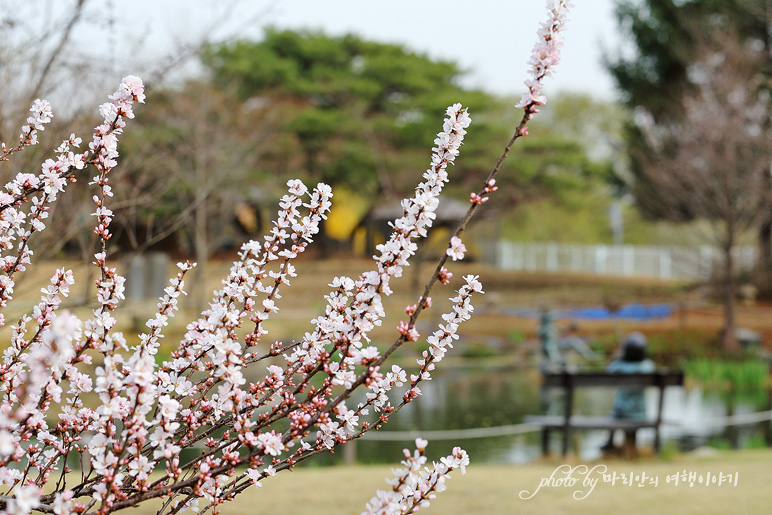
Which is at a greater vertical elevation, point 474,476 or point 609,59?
point 609,59

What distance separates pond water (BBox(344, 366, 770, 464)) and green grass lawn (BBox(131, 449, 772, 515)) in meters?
1.63

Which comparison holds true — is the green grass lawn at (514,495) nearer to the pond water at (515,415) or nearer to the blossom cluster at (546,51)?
the pond water at (515,415)

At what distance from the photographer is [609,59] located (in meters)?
27.0

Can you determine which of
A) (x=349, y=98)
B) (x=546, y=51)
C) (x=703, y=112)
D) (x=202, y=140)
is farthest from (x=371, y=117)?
(x=546, y=51)

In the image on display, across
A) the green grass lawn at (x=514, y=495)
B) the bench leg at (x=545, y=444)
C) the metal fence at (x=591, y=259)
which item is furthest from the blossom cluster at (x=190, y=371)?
the metal fence at (x=591, y=259)

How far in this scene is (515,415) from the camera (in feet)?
38.1

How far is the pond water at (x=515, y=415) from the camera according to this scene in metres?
9.27

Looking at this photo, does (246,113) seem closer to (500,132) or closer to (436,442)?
(500,132)

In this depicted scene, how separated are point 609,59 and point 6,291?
2663cm

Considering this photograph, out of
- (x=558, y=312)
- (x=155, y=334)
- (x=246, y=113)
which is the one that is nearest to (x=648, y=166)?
(x=558, y=312)

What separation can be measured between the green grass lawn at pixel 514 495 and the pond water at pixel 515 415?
1635 mm

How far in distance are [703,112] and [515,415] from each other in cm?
Answer: 961

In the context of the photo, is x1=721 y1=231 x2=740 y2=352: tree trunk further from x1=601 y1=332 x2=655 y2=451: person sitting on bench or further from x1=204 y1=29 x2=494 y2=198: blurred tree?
x1=204 y1=29 x2=494 y2=198: blurred tree

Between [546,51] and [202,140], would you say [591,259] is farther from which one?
[546,51]
